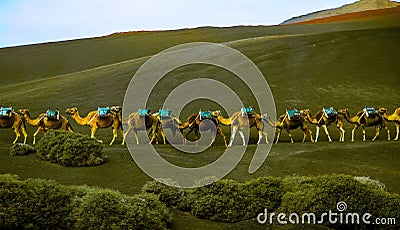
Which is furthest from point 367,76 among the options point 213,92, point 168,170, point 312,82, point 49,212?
point 49,212

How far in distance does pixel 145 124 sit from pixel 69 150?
6.62 meters

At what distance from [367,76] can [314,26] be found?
3421cm

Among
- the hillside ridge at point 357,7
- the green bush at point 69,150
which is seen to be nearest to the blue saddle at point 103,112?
the green bush at point 69,150

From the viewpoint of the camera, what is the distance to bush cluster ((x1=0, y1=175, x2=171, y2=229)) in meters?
11.5

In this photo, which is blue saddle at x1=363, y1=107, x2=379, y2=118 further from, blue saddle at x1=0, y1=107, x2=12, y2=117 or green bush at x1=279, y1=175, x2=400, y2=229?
blue saddle at x1=0, y1=107, x2=12, y2=117

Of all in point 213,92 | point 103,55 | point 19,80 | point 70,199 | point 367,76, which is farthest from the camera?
point 103,55

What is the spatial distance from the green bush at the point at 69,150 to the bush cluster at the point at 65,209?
6.39m

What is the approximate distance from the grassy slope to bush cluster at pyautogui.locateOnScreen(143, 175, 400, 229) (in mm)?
534

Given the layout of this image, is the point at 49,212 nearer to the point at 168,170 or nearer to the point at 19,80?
the point at 168,170

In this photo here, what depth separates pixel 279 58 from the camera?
49156 mm

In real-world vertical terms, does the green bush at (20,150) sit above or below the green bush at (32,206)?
below

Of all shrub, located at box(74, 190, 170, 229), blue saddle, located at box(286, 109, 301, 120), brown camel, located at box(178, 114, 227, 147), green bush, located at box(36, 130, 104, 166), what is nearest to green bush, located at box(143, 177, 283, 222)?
shrub, located at box(74, 190, 170, 229)

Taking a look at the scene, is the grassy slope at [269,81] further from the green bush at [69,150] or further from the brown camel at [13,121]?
the brown camel at [13,121]

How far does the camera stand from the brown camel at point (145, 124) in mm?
24922
